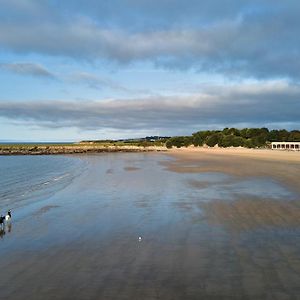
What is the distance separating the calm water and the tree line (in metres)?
91.9

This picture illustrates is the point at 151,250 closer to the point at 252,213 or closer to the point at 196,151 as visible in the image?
the point at 252,213

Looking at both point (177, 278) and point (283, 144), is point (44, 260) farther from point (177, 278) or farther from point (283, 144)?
point (283, 144)

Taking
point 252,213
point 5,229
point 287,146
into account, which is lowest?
point 5,229

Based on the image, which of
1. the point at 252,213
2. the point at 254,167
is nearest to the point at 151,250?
the point at 252,213

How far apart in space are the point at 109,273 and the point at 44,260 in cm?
239

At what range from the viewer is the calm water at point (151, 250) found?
8.80 metres

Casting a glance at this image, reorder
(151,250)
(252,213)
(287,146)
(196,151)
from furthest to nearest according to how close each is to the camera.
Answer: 1. (196,151)
2. (287,146)
3. (252,213)
4. (151,250)

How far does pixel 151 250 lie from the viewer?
12039 millimetres

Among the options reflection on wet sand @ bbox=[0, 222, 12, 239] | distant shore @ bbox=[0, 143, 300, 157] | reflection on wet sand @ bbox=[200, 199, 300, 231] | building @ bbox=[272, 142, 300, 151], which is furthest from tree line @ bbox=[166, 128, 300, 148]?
reflection on wet sand @ bbox=[0, 222, 12, 239]

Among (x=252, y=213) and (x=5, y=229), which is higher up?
(x=252, y=213)

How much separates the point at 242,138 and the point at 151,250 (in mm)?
111377

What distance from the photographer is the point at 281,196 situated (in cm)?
2223

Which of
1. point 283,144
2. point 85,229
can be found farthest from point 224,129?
point 85,229

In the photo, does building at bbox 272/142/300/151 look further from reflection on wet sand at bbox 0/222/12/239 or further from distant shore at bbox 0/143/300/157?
reflection on wet sand at bbox 0/222/12/239
